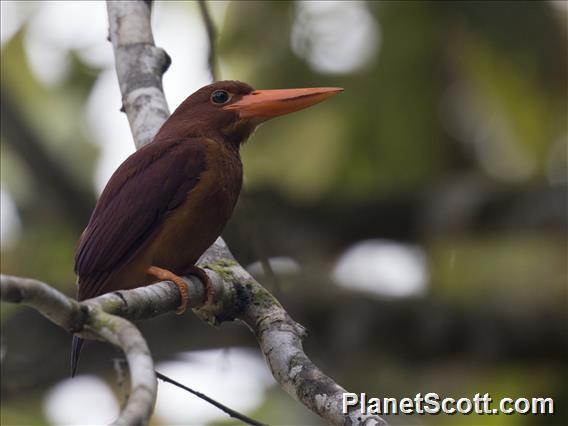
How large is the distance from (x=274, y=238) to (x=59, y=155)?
Result: 1737mm

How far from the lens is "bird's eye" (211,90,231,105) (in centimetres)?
483

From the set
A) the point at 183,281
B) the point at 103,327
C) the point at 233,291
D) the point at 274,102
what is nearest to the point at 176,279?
the point at 183,281

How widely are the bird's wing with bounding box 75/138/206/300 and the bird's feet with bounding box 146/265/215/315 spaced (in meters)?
0.21

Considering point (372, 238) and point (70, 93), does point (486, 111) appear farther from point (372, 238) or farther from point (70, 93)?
point (70, 93)

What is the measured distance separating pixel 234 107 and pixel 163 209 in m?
0.75

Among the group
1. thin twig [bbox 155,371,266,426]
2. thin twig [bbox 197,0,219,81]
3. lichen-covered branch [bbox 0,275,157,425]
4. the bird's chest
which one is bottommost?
lichen-covered branch [bbox 0,275,157,425]

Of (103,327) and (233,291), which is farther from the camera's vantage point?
(233,291)

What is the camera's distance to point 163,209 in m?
4.23

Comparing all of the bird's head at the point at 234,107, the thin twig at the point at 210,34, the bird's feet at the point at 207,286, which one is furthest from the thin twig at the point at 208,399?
the thin twig at the point at 210,34

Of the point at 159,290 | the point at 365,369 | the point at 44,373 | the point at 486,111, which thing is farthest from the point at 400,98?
the point at 159,290

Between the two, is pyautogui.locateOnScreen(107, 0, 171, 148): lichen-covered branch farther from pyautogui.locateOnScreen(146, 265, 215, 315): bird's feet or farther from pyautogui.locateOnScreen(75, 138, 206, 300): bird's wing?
→ pyautogui.locateOnScreen(146, 265, 215, 315): bird's feet

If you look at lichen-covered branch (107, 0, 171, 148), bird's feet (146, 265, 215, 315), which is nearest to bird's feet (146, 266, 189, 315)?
bird's feet (146, 265, 215, 315)

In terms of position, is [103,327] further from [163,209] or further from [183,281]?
[163,209]

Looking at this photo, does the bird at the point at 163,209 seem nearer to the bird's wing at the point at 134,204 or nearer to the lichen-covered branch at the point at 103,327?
the bird's wing at the point at 134,204
